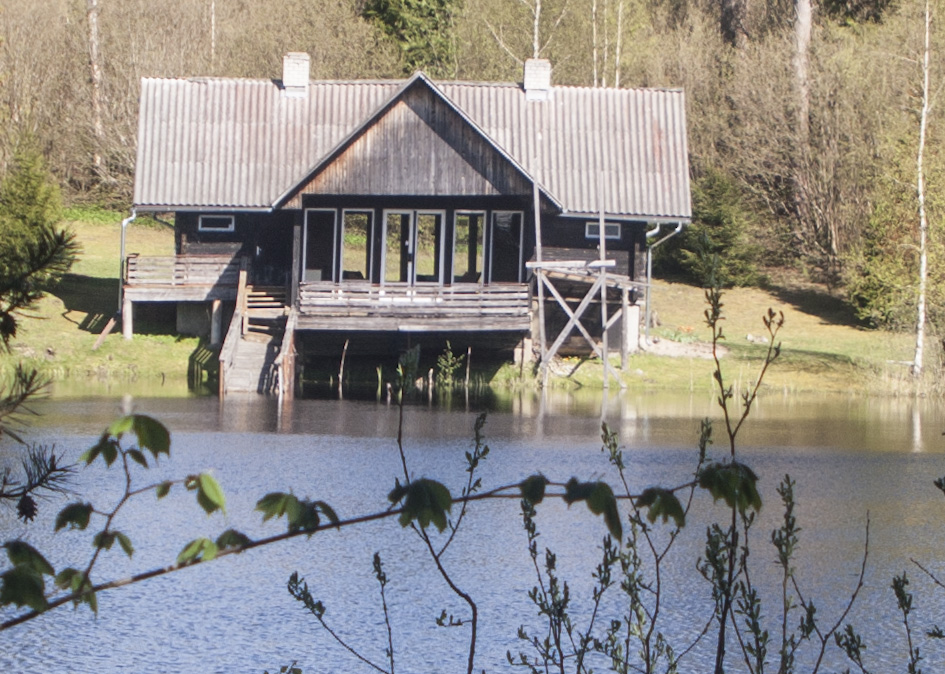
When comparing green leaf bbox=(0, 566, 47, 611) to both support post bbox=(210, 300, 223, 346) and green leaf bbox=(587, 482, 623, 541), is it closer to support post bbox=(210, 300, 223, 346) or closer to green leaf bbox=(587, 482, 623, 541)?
green leaf bbox=(587, 482, 623, 541)

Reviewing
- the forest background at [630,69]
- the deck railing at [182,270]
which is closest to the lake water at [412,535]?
the deck railing at [182,270]

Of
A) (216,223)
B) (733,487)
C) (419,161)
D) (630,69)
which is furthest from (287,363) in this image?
(630,69)

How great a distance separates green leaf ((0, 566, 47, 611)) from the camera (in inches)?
135

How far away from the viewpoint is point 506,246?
29391 millimetres

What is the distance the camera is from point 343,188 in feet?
90.7

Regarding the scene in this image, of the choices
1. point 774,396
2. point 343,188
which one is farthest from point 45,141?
point 774,396

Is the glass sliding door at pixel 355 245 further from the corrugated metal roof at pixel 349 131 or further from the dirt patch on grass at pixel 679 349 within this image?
the dirt patch on grass at pixel 679 349

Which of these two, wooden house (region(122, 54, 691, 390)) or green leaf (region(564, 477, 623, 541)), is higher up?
wooden house (region(122, 54, 691, 390))

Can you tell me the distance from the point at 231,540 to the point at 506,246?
84.3 feet

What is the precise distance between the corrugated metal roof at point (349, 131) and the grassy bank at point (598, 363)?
9.68 feet

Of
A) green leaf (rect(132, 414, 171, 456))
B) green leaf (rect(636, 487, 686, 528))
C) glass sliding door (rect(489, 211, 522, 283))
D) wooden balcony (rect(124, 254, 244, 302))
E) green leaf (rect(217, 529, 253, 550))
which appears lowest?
green leaf (rect(217, 529, 253, 550))

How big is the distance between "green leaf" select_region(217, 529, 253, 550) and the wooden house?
21.8m

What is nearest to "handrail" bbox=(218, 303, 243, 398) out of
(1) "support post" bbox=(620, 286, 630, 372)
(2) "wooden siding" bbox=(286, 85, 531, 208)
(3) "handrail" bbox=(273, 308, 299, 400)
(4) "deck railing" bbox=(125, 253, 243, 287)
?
(3) "handrail" bbox=(273, 308, 299, 400)

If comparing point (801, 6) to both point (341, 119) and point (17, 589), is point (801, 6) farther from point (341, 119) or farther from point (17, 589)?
point (17, 589)
